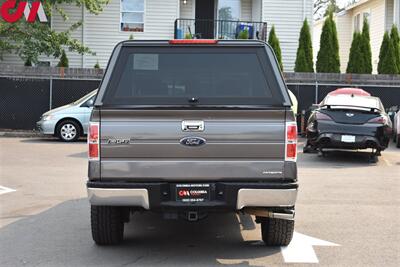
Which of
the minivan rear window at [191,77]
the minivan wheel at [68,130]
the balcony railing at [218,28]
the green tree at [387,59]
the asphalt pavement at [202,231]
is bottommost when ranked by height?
the asphalt pavement at [202,231]

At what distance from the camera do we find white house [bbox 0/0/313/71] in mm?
25625

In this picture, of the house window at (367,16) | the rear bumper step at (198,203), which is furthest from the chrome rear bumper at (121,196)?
the house window at (367,16)

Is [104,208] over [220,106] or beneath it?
beneath

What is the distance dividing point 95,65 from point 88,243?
60.1ft

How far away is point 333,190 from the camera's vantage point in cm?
1051

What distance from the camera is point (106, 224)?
643 cm

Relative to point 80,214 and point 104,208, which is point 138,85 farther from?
point 80,214

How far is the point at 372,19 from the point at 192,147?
2797 centimetres

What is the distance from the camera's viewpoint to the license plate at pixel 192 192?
19.1ft

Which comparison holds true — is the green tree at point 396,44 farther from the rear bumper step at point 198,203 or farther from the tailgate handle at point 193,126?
the tailgate handle at point 193,126

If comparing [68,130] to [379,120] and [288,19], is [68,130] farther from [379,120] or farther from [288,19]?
[288,19]

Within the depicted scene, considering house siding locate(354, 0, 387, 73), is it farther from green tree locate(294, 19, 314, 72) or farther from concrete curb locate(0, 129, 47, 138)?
concrete curb locate(0, 129, 47, 138)

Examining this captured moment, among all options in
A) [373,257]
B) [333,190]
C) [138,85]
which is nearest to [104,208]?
[138,85]

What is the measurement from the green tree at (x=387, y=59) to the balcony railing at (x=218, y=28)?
4.82 m
